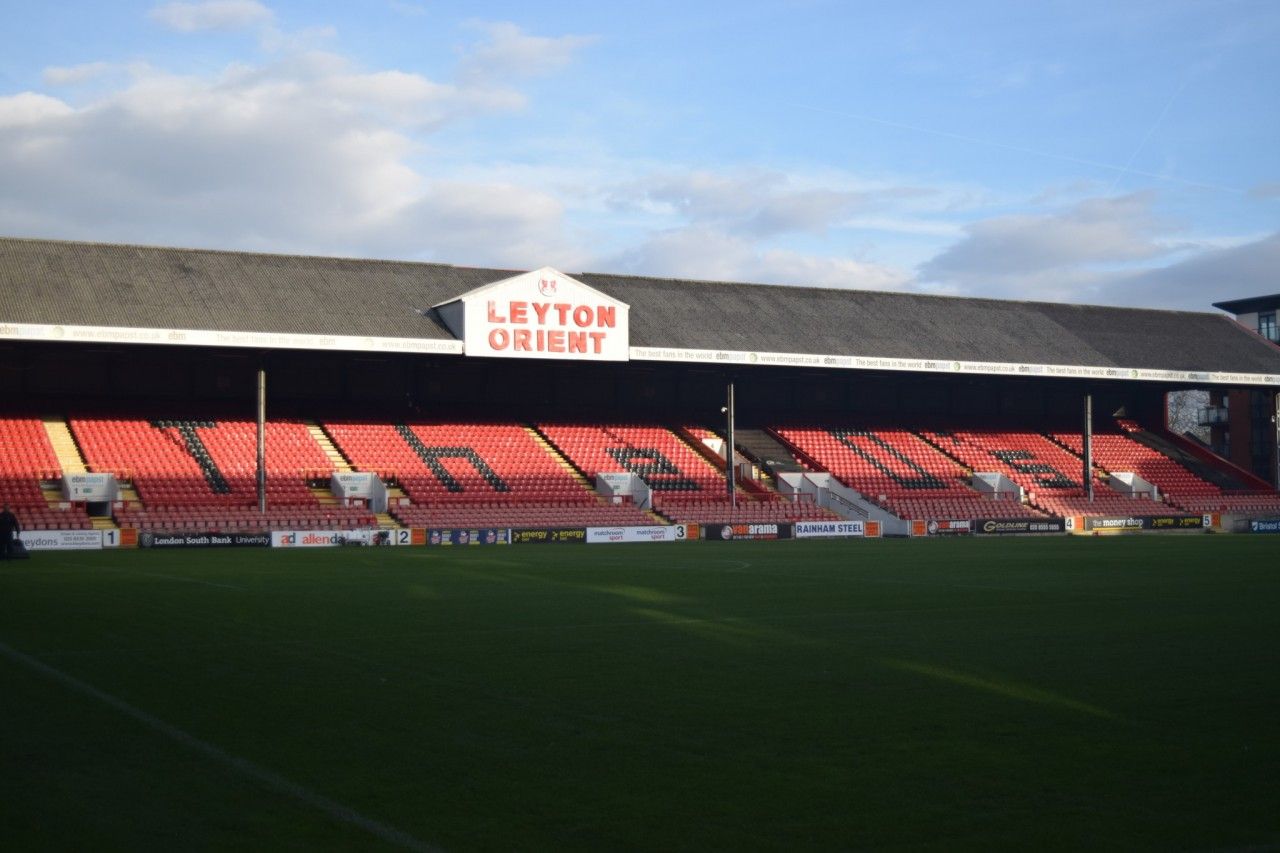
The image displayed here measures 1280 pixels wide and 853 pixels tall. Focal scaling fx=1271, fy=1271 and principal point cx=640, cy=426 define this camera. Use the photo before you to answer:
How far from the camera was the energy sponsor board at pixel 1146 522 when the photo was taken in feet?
164

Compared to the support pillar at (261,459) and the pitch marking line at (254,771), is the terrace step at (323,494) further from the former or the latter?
the pitch marking line at (254,771)

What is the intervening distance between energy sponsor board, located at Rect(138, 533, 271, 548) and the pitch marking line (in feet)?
86.8

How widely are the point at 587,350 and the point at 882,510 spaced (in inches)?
509

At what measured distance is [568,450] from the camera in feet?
165

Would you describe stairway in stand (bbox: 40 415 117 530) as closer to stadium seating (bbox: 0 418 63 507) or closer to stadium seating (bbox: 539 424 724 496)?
stadium seating (bbox: 0 418 63 507)

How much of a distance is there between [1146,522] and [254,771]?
48357 mm

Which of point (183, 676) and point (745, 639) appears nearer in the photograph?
point (183, 676)

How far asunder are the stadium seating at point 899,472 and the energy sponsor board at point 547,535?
13281 millimetres

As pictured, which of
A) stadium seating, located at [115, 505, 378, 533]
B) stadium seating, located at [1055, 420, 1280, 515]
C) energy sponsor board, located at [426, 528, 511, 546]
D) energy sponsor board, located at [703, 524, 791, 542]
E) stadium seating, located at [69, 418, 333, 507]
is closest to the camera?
stadium seating, located at [115, 505, 378, 533]

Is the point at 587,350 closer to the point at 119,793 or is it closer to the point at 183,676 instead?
the point at 183,676

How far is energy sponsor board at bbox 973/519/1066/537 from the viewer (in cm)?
4791

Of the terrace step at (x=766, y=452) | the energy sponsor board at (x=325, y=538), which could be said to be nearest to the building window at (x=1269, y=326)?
the terrace step at (x=766, y=452)

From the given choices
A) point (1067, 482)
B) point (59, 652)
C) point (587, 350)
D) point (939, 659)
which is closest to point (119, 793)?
point (59, 652)

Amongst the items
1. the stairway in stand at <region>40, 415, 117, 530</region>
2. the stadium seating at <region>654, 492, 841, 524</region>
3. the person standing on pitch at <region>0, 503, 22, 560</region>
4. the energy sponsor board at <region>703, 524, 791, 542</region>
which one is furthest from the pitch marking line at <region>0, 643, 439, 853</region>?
the stadium seating at <region>654, 492, 841, 524</region>
